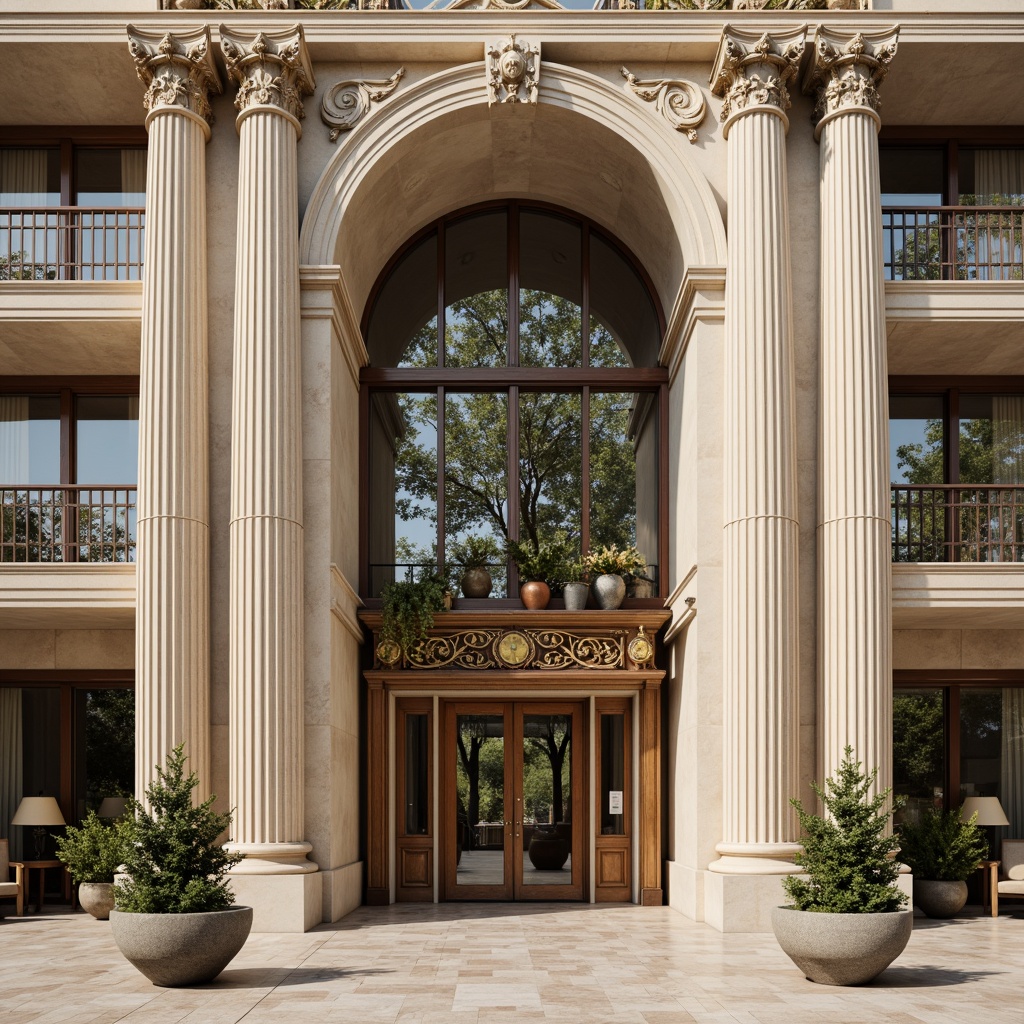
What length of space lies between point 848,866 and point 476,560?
8271 millimetres

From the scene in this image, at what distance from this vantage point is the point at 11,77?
16281 mm

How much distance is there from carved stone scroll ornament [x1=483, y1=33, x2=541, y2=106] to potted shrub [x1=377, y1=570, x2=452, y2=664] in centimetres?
635

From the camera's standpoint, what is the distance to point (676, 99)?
15883 mm

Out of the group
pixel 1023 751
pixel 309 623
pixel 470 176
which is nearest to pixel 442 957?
pixel 309 623

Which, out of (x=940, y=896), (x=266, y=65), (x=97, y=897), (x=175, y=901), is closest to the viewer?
(x=175, y=901)

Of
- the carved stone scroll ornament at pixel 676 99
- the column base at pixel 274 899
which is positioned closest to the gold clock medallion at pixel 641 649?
the column base at pixel 274 899

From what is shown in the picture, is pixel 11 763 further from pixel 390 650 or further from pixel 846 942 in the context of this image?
pixel 846 942

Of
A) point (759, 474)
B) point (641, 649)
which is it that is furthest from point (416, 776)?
point (759, 474)

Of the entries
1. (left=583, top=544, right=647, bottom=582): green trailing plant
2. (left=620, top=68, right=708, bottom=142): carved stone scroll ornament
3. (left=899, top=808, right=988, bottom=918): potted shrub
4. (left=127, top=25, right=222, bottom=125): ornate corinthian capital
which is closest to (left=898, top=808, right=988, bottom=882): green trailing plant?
(left=899, top=808, right=988, bottom=918): potted shrub

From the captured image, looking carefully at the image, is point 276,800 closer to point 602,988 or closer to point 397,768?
point 397,768

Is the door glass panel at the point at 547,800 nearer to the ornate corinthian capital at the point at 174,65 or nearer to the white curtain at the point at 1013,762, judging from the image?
the white curtain at the point at 1013,762

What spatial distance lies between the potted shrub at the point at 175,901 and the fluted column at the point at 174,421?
3.75 meters

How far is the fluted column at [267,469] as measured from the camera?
1397cm

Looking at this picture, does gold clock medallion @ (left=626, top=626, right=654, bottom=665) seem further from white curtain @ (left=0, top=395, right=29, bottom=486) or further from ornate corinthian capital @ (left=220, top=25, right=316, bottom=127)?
white curtain @ (left=0, top=395, right=29, bottom=486)
